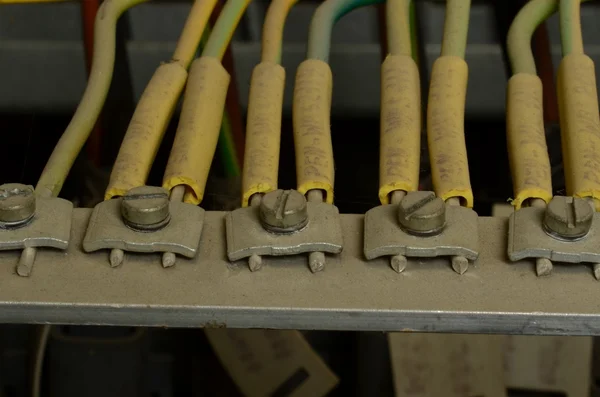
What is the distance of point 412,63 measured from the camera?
667mm

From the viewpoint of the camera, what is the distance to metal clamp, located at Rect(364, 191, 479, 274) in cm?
51

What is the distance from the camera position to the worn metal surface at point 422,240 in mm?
511

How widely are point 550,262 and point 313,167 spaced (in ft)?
0.50

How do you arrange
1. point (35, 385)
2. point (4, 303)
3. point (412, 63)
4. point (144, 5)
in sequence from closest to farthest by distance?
point (4, 303) → point (412, 63) → point (144, 5) → point (35, 385)

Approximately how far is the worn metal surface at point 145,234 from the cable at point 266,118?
4 cm

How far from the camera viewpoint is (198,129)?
0.61 metres

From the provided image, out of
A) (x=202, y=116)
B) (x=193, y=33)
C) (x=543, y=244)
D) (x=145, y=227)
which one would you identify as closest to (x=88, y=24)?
(x=193, y=33)

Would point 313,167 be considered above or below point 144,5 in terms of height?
below

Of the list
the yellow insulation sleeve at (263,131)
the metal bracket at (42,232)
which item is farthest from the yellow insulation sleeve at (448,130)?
the metal bracket at (42,232)

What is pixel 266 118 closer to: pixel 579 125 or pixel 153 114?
pixel 153 114

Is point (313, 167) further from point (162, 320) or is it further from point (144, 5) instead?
point (144, 5)

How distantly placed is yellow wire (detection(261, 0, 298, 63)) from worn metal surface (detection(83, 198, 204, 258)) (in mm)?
189

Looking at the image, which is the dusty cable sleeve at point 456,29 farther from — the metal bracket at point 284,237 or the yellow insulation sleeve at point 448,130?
the metal bracket at point 284,237

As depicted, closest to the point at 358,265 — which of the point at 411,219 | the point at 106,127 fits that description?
the point at 411,219
